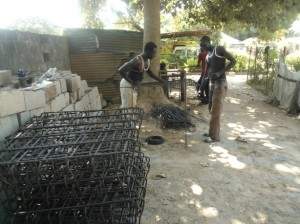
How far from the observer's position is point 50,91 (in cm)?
418

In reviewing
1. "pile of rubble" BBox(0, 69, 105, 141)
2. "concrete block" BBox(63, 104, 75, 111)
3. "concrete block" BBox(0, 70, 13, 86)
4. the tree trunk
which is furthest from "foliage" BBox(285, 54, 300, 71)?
"concrete block" BBox(0, 70, 13, 86)

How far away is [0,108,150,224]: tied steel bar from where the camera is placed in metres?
2.27

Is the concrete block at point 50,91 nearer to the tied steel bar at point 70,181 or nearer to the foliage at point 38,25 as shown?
the tied steel bar at point 70,181

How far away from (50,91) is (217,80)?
3.07m

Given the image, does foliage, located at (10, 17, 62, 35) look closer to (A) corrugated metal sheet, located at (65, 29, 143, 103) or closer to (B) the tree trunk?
(A) corrugated metal sheet, located at (65, 29, 143, 103)

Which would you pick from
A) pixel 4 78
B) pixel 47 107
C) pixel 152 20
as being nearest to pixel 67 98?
pixel 47 107

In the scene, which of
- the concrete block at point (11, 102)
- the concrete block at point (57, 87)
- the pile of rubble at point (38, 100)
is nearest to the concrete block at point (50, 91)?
the pile of rubble at point (38, 100)

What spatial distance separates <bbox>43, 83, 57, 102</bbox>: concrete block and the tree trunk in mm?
3965

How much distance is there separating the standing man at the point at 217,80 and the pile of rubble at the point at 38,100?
2512 millimetres

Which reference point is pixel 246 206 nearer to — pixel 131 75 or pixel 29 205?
pixel 29 205

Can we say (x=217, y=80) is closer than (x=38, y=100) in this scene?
No

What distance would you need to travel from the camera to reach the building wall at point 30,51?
5305mm

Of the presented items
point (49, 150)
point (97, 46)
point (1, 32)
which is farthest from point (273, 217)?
point (97, 46)

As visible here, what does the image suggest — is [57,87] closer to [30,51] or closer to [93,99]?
[30,51]
